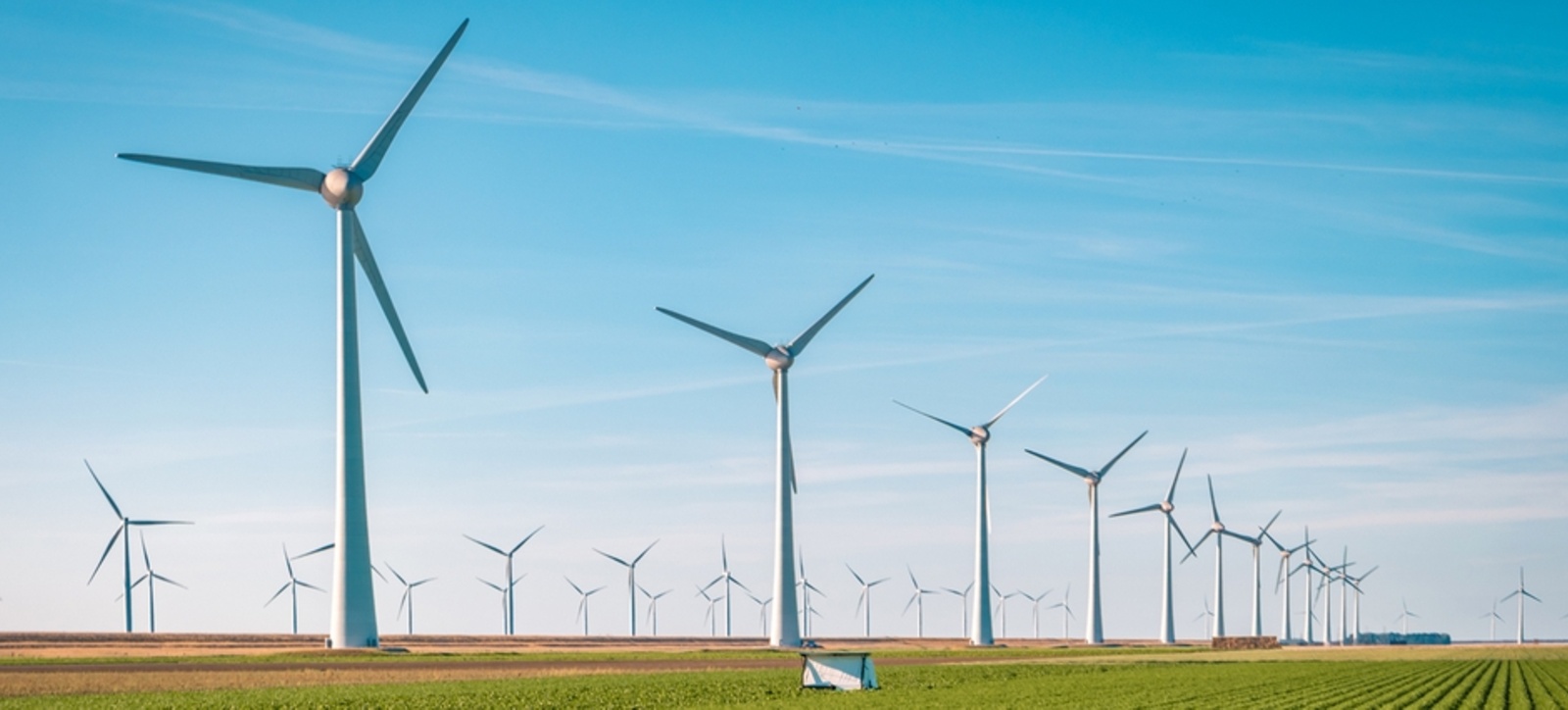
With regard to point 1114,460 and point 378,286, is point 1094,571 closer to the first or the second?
point 1114,460

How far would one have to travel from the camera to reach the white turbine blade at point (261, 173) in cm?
9338

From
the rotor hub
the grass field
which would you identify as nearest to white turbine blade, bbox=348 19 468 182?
the rotor hub

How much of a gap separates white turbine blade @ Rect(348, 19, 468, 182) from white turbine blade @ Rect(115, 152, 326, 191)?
8.28ft

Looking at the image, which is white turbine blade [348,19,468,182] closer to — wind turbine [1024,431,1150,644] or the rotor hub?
the rotor hub

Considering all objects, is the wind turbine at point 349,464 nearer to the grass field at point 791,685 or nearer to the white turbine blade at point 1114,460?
the grass field at point 791,685

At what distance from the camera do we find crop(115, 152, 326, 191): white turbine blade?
93.4 m

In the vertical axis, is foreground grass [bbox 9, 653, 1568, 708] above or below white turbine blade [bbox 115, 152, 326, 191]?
below

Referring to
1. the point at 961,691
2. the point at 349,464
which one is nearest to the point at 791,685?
the point at 961,691

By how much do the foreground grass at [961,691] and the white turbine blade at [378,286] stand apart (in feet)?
83.3

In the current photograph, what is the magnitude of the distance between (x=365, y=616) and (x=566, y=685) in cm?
2912

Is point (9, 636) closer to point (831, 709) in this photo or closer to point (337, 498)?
point (337, 498)

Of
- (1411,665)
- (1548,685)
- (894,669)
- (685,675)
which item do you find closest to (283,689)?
(685,675)

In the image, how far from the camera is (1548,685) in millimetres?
76688

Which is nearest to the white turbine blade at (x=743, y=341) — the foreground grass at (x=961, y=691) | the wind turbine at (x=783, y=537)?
the wind turbine at (x=783, y=537)
